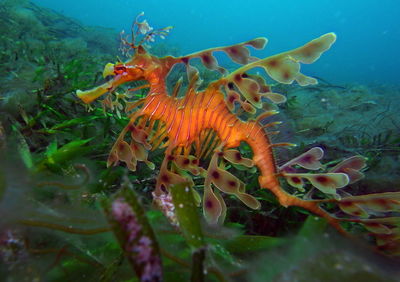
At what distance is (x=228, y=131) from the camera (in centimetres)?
165

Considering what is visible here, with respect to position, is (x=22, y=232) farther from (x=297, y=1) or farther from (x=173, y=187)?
(x=297, y=1)

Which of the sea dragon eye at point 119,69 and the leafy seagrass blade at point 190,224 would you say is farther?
the sea dragon eye at point 119,69

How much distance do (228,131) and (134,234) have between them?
0.95 meters

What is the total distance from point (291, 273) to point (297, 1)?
167046mm

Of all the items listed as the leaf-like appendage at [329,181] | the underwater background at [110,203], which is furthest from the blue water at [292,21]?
the leaf-like appendage at [329,181]

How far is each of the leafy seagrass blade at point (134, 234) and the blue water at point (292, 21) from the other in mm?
113140

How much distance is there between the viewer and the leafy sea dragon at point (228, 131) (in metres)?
1.49

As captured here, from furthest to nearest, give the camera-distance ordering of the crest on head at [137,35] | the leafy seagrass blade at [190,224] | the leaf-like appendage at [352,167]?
the crest on head at [137,35] < the leaf-like appendage at [352,167] < the leafy seagrass blade at [190,224]

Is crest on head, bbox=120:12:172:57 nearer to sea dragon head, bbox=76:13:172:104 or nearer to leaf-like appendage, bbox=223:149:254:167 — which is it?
sea dragon head, bbox=76:13:172:104

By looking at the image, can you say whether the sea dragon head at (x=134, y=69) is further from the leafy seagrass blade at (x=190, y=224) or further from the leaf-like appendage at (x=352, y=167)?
the leaf-like appendage at (x=352, y=167)

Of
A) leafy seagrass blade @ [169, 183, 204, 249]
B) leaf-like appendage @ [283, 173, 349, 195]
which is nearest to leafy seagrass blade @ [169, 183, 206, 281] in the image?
leafy seagrass blade @ [169, 183, 204, 249]

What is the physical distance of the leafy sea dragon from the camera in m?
1.49

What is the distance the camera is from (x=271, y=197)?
2.11m

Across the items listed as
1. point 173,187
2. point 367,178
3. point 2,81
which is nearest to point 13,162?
point 173,187
